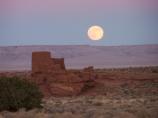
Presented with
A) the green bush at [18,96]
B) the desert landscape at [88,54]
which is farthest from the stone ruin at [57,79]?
the desert landscape at [88,54]

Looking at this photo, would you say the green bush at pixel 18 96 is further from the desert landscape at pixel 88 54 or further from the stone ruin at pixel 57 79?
the desert landscape at pixel 88 54

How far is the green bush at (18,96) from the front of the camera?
103 ft

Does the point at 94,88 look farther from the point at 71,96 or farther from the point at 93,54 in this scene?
the point at 93,54

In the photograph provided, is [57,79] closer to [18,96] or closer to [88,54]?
[18,96]

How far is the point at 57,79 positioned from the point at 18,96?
28.2m

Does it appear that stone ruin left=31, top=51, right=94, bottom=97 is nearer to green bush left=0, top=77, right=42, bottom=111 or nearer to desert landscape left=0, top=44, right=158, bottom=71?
green bush left=0, top=77, right=42, bottom=111

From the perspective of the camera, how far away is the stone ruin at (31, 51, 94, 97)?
194 feet

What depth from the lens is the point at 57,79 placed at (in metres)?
59.6

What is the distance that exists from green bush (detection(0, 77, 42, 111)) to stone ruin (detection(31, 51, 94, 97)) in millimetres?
24962

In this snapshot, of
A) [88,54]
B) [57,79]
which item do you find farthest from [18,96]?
[88,54]

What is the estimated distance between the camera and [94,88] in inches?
2469

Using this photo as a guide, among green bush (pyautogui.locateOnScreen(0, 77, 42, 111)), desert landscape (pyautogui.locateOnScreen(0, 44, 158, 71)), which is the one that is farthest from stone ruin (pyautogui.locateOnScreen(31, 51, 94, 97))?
desert landscape (pyautogui.locateOnScreen(0, 44, 158, 71))

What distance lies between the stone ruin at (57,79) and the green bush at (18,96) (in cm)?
2496

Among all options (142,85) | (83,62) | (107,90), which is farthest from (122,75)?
(83,62)
